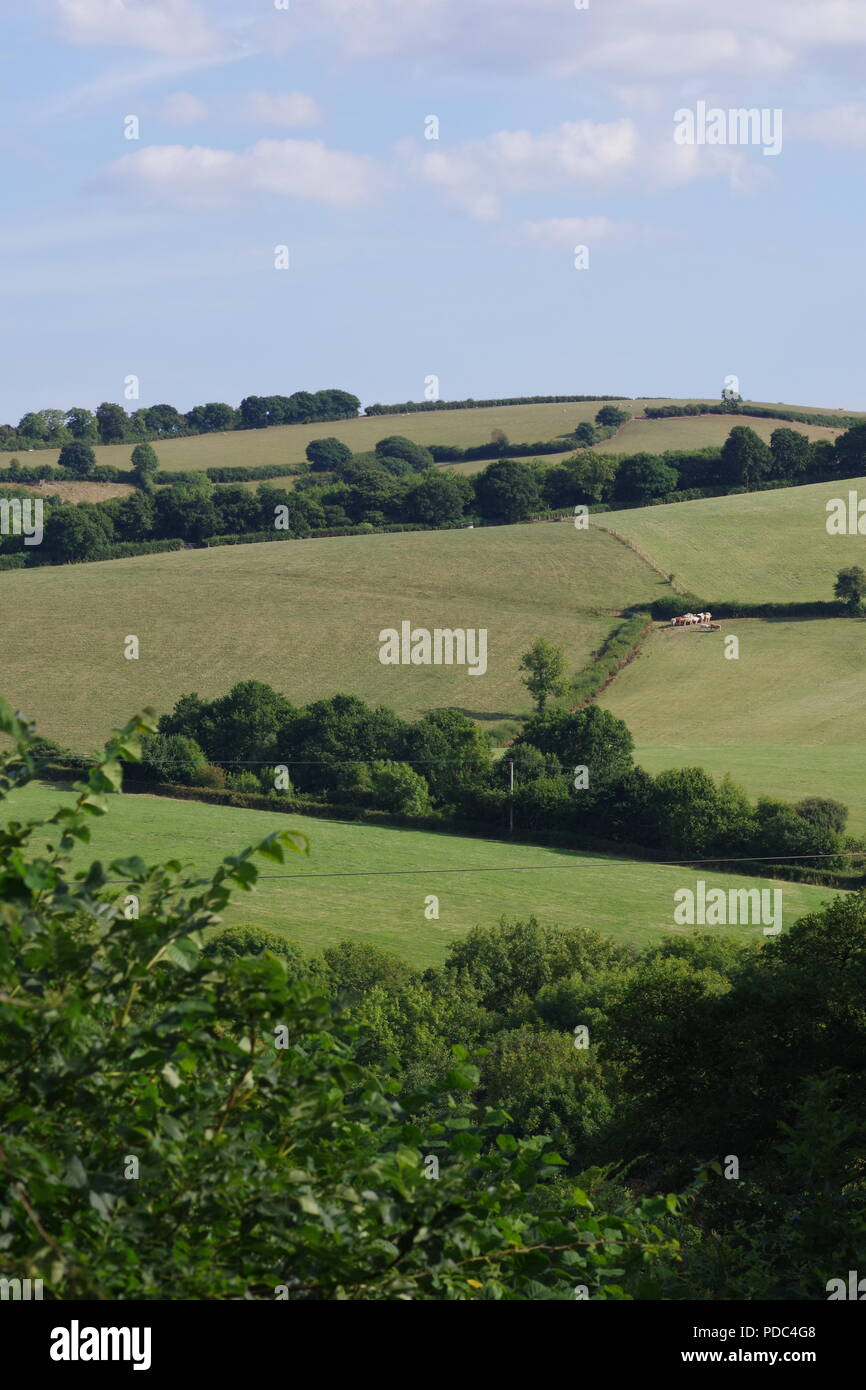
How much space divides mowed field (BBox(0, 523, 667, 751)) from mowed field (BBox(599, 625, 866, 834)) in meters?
7.00

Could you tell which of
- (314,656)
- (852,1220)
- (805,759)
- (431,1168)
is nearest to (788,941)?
(852,1220)

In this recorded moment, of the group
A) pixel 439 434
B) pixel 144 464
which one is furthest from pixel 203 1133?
pixel 439 434

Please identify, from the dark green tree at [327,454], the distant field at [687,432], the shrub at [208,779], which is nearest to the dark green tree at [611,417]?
the distant field at [687,432]

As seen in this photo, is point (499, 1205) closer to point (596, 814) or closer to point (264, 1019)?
point (264, 1019)

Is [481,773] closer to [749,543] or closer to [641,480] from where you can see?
[749,543]

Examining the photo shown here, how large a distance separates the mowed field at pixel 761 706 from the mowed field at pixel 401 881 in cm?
1189

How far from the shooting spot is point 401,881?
60.8 meters

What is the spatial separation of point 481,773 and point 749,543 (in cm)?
5232

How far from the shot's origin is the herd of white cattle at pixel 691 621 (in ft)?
328

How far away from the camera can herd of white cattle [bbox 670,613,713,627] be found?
328 feet

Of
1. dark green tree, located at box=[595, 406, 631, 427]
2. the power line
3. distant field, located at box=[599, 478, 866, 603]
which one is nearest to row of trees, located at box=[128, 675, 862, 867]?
the power line

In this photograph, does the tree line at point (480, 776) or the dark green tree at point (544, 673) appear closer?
the tree line at point (480, 776)

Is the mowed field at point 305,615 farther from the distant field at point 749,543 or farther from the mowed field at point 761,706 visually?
the mowed field at point 761,706
